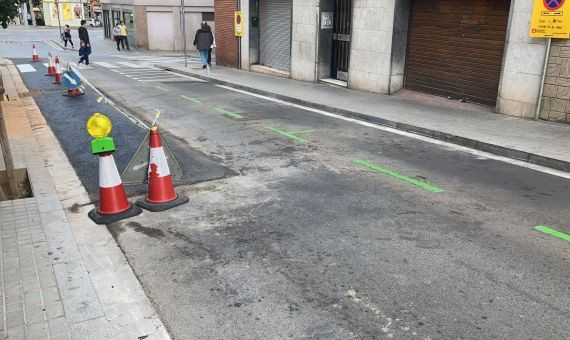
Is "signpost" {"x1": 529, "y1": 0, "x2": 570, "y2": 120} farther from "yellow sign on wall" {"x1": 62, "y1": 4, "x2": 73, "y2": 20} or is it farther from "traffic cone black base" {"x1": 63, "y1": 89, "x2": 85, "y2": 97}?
"yellow sign on wall" {"x1": 62, "y1": 4, "x2": 73, "y2": 20}

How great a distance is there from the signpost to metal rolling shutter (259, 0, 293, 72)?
10051 millimetres

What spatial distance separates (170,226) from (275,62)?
16178mm

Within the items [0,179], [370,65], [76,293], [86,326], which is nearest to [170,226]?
[76,293]

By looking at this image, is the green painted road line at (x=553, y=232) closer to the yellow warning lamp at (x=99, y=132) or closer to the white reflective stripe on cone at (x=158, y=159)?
the white reflective stripe on cone at (x=158, y=159)

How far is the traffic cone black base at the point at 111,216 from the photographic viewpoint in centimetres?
552

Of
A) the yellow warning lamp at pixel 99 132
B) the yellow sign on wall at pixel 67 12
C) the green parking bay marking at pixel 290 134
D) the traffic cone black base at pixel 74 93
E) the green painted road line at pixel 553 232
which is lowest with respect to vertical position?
the green painted road line at pixel 553 232

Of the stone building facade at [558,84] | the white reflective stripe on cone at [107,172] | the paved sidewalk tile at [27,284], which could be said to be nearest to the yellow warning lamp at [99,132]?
the white reflective stripe on cone at [107,172]

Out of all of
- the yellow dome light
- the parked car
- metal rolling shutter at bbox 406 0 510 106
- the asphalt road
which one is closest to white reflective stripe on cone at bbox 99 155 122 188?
the yellow dome light

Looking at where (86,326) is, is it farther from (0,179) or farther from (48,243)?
(0,179)

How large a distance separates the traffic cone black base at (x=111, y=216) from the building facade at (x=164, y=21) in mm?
31020

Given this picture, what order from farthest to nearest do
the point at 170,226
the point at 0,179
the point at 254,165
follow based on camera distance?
the point at 254,165 → the point at 0,179 → the point at 170,226

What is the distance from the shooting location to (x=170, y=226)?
547 cm

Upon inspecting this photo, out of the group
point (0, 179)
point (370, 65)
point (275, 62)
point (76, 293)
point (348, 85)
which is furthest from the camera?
point (275, 62)

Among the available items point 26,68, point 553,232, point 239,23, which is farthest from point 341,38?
point 26,68
